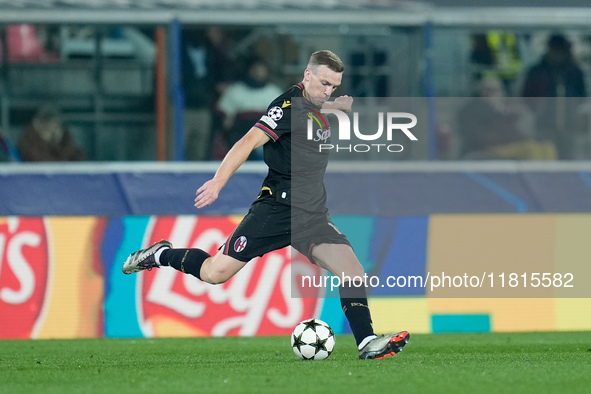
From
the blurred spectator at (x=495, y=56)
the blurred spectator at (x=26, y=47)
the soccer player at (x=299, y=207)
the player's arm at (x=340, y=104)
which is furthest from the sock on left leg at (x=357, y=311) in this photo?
the blurred spectator at (x=26, y=47)

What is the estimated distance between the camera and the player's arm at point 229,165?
19.7 ft

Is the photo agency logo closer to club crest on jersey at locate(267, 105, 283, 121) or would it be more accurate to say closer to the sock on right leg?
the sock on right leg

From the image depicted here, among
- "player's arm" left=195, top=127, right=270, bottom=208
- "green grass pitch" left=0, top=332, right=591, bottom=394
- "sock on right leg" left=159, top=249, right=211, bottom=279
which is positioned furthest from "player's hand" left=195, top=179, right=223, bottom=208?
"green grass pitch" left=0, top=332, right=591, bottom=394

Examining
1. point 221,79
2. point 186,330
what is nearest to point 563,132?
point 221,79

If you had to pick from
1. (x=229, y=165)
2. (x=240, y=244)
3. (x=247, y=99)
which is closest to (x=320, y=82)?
(x=229, y=165)

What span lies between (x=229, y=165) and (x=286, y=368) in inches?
48.4

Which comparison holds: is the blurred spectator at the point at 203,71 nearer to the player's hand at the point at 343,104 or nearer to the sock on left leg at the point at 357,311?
the player's hand at the point at 343,104

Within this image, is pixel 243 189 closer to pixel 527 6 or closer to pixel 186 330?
pixel 186 330

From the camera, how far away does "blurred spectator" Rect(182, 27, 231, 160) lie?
12125mm

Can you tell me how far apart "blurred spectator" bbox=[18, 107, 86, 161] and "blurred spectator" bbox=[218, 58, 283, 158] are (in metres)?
1.68

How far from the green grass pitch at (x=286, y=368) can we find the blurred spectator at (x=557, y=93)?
12.3ft

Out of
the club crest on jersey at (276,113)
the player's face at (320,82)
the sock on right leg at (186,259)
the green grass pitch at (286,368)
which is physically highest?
the player's face at (320,82)

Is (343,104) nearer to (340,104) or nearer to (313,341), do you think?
(340,104)

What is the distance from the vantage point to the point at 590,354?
278 inches
